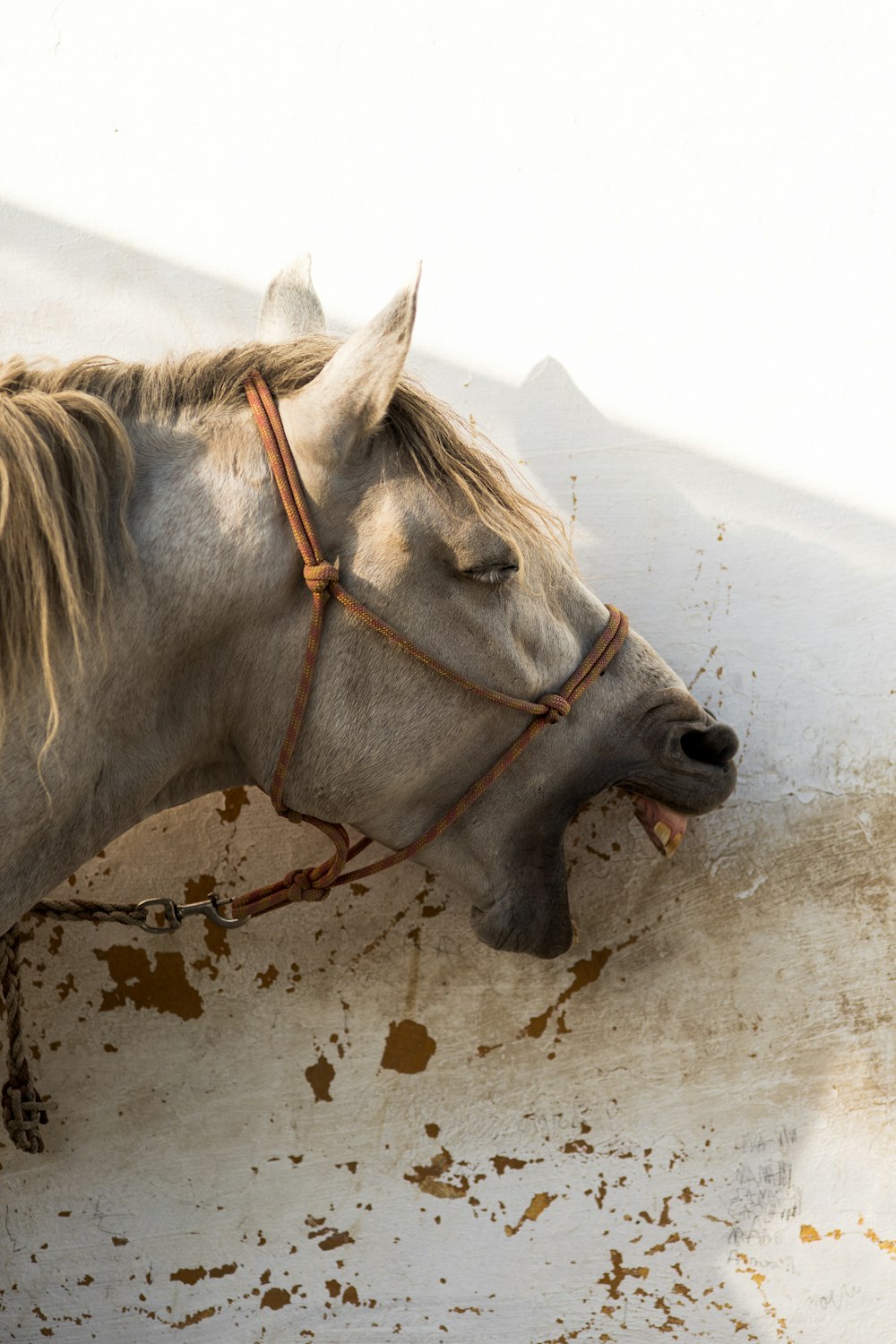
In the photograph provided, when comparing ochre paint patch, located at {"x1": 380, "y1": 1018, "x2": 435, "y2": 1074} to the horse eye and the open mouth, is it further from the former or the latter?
the horse eye

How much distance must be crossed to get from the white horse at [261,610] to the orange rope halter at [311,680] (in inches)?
0.6

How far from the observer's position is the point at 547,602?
4.48 ft

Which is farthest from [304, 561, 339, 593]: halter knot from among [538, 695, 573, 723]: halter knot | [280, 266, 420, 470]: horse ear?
[538, 695, 573, 723]: halter knot

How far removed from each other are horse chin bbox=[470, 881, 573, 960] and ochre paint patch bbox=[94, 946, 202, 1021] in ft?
1.83

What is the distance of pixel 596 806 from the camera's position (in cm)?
Result: 168

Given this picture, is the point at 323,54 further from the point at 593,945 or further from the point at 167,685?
the point at 593,945

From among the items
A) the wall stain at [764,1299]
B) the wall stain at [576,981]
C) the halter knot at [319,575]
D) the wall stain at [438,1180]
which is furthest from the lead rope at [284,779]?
the wall stain at [764,1299]

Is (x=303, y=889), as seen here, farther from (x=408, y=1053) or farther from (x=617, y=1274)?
(x=617, y=1274)

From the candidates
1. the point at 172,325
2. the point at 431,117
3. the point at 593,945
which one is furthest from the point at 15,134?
the point at 593,945

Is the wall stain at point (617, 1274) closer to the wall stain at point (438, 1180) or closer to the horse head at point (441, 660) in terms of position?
the wall stain at point (438, 1180)

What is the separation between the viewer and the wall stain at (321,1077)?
168 centimetres

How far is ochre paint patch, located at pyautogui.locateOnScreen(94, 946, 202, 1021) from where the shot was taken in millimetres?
1694

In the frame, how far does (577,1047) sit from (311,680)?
875mm

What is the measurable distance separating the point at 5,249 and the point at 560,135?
1.05 meters
